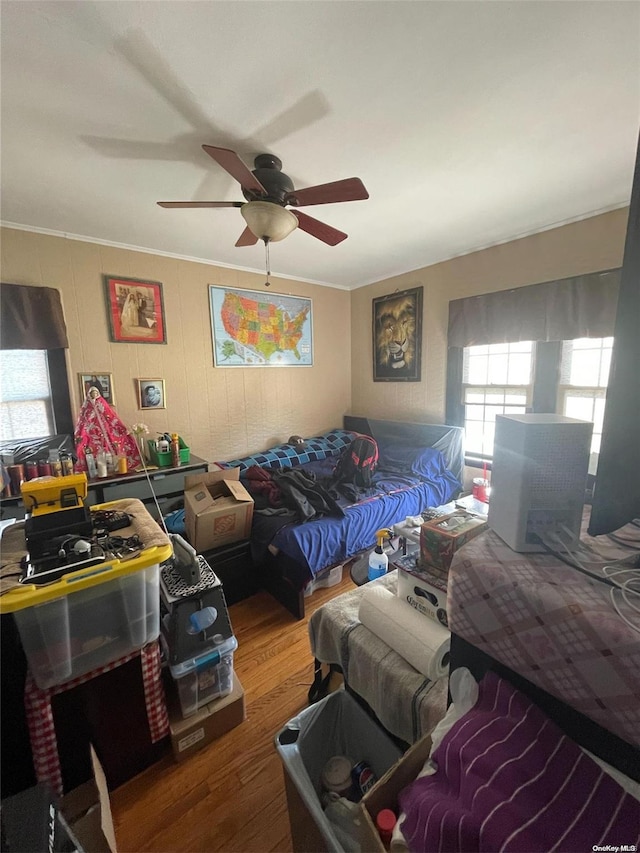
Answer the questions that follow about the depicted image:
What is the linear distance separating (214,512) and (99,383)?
64.3 inches

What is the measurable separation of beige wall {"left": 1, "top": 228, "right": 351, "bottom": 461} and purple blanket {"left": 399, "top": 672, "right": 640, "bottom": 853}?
317cm

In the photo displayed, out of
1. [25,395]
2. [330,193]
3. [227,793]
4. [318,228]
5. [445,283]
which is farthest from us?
[445,283]

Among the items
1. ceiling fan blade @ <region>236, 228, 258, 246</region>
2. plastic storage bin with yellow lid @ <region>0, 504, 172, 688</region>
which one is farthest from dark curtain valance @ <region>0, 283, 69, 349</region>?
plastic storage bin with yellow lid @ <region>0, 504, 172, 688</region>

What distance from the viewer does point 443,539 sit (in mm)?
1041

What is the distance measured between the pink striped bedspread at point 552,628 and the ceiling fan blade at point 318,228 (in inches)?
74.4

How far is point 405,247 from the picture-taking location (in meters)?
3.04

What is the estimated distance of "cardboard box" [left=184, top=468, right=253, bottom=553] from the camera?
2139 mm

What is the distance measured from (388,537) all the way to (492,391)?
6.54 feet

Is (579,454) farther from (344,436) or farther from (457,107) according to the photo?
(344,436)

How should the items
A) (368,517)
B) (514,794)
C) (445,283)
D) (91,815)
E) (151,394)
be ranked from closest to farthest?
(514,794) < (91,815) < (368,517) < (151,394) < (445,283)

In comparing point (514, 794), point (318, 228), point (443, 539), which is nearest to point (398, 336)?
point (318, 228)

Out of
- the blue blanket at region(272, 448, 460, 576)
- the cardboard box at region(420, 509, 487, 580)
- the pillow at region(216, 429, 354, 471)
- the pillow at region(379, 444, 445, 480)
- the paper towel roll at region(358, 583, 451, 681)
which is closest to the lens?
the paper towel roll at region(358, 583, 451, 681)

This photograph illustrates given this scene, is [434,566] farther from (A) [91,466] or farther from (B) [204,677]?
(A) [91,466]

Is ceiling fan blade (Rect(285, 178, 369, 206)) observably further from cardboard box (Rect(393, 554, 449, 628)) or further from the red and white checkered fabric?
the red and white checkered fabric
